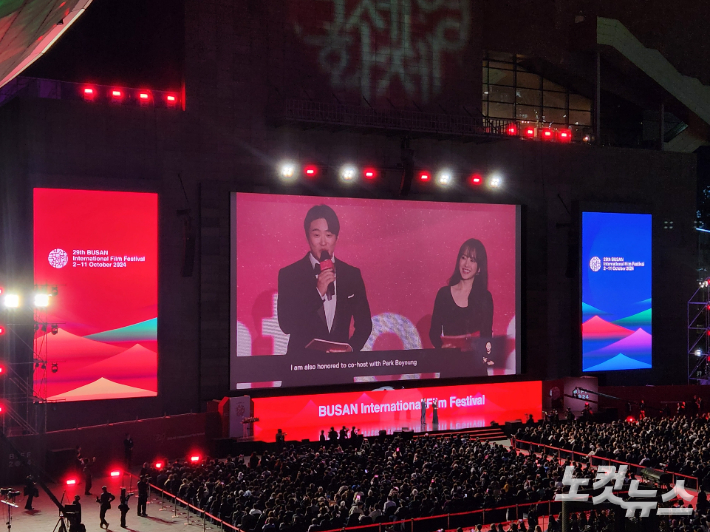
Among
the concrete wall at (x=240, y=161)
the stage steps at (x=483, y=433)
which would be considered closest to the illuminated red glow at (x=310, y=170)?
the concrete wall at (x=240, y=161)

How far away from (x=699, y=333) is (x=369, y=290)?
21.0m

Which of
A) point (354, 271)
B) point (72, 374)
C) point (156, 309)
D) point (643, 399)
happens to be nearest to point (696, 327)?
point (643, 399)

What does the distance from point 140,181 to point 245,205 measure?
169 inches

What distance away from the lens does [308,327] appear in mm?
35188

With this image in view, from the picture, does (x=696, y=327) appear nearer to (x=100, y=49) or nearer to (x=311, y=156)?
(x=311, y=156)

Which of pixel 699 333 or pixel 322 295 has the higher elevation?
pixel 322 295

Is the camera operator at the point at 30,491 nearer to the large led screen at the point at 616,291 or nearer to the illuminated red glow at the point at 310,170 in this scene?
the illuminated red glow at the point at 310,170

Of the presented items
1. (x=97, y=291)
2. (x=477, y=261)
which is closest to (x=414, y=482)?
(x=97, y=291)

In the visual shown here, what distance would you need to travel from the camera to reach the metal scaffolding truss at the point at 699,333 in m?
44.8

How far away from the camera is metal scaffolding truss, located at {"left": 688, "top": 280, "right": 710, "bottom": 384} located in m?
44.8

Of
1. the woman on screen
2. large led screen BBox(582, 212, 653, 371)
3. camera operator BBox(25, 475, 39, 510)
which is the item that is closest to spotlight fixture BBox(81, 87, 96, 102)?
camera operator BBox(25, 475, 39, 510)

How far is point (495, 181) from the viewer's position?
3969 cm

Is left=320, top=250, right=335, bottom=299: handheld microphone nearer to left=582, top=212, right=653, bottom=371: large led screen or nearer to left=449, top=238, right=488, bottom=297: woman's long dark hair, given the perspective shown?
left=449, top=238, right=488, bottom=297: woman's long dark hair

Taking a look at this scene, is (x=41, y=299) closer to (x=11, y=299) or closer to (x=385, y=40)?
(x=11, y=299)
